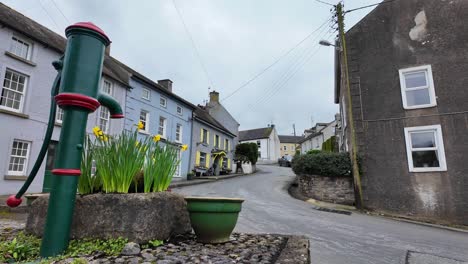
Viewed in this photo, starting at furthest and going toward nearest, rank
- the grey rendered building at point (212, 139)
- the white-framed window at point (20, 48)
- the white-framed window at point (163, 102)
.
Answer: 1. the grey rendered building at point (212, 139)
2. the white-framed window at point (163, 102)
3. the white-framed window at point (20, 48)

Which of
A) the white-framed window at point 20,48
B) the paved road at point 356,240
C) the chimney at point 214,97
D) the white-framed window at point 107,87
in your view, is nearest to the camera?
the paved road at point 356,240

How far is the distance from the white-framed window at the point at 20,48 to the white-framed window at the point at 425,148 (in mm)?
17675

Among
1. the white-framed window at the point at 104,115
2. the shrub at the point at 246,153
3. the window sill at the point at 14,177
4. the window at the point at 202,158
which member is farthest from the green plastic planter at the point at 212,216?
the shrub at the point at 246,153

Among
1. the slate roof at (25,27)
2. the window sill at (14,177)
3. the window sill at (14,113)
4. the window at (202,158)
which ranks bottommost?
the window sill at (14,177)

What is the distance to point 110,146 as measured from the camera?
10.7ft

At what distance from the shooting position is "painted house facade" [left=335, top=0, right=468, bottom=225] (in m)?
10.3

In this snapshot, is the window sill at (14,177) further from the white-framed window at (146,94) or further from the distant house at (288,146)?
the distant house at (288,146)

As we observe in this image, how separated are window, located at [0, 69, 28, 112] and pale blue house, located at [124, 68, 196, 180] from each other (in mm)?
6091

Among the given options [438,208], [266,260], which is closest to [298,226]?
[266,260]

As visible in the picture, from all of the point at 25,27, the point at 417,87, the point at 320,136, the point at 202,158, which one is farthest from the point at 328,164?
the point at 320,136

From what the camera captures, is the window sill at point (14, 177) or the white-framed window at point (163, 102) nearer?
the window sill at point (14, 177)

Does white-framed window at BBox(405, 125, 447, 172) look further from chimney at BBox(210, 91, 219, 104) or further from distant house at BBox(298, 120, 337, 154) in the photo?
chimney at BBox(210, 91, 219, 104)

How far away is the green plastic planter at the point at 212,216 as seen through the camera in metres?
3.02

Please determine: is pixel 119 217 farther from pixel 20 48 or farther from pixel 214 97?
pixel 214 97
